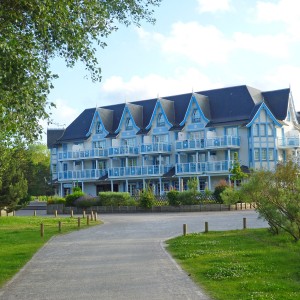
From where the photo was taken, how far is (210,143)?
186ft

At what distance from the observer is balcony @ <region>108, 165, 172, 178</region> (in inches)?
2371

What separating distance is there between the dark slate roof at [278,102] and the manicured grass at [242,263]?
38052mm

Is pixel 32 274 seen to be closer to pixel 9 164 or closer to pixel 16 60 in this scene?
pixel 16 60

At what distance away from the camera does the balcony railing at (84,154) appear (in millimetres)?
66062

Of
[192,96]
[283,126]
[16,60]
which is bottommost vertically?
[16,60]

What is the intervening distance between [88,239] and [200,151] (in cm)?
3726

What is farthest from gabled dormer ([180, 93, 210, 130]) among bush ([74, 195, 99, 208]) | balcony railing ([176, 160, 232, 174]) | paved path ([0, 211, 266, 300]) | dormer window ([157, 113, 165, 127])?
paved path ([0, 211, 266, 300])

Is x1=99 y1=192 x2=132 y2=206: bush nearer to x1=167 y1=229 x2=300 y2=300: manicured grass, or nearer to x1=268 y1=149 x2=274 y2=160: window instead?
x1=268 y1=149 x2=274 y2=160: window

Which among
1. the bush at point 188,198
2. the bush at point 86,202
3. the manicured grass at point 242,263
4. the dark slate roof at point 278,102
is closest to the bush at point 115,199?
the bush at point 86,202

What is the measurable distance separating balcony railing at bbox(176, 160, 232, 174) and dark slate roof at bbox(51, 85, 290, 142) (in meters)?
4.49

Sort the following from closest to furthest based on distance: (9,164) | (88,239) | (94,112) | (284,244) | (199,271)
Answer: (199,271), (284,244), (88,239), (9,164), (94,112)

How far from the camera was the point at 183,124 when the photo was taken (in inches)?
2354

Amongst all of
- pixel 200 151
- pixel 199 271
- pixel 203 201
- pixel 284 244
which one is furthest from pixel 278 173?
pixel 200 151

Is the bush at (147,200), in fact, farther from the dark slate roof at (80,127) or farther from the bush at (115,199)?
the dark slate roof at (80,127)
